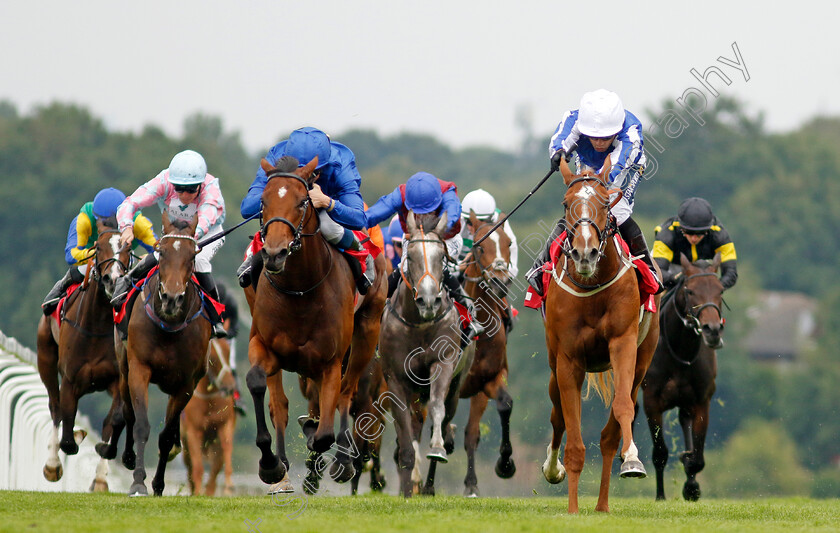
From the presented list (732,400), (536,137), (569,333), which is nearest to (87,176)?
(732,400)

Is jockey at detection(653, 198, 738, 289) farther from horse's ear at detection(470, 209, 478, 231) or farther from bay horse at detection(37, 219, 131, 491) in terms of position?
bay horse at detection(37, 219, 131, 491)

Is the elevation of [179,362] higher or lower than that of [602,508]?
higher

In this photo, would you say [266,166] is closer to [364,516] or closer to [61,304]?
[364,516]

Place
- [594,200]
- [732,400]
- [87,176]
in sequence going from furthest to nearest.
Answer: [87,176], [732,400], [594,200]

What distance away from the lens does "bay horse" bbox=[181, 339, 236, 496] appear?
1656 centimetres

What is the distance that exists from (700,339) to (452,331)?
313 cm

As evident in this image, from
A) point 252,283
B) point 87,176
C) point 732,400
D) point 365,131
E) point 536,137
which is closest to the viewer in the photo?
point 252,283

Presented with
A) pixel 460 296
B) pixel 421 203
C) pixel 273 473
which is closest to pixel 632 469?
pixel 273 473

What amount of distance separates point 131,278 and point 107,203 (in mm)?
1150

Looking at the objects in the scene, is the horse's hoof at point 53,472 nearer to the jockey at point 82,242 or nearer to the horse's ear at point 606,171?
the jockey at point 82,242

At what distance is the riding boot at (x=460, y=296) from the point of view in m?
11.0

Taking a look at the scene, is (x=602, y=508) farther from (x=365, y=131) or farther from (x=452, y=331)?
(x=365, y=131)

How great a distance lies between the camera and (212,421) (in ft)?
55.8

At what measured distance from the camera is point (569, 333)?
29.1 feet
